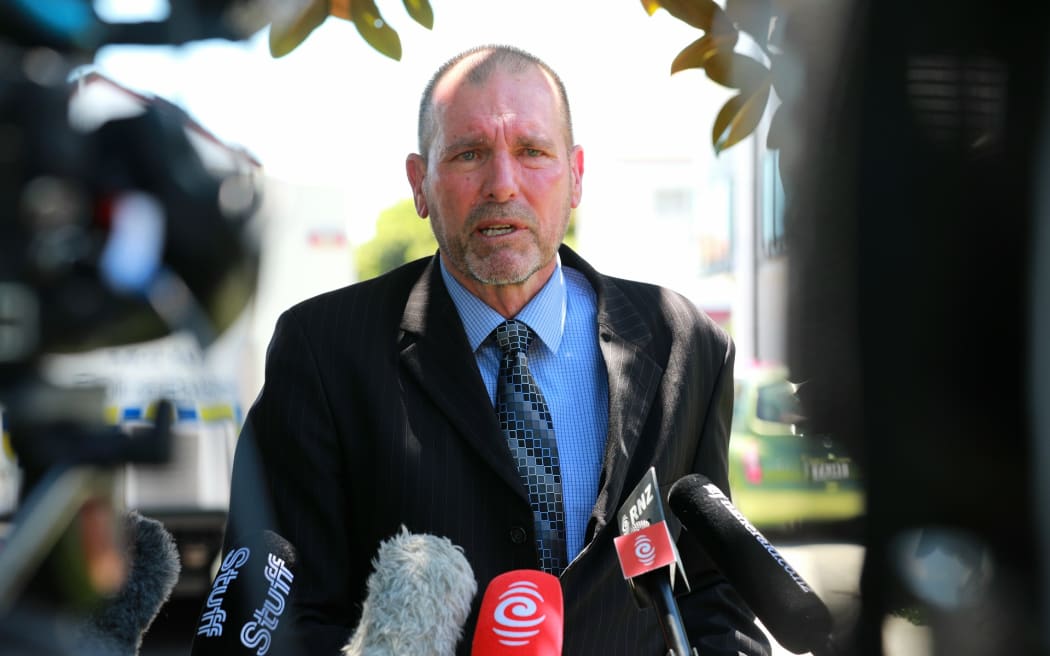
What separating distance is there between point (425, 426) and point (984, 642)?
1.50 m

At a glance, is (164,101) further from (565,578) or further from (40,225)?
(565,578)

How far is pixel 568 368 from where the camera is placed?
215cm

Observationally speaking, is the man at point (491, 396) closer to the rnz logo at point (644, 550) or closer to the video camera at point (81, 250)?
the rnz logo at point (644, 550)

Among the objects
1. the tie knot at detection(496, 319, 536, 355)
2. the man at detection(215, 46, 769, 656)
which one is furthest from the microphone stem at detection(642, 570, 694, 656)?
the tie knot at detection(496, 319, 536, 355)

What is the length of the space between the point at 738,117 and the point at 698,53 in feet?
0.83

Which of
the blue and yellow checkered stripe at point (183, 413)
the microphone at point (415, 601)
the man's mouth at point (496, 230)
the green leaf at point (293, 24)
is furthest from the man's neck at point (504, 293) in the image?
the blue and yellow checkered stripe at point (183, 413)

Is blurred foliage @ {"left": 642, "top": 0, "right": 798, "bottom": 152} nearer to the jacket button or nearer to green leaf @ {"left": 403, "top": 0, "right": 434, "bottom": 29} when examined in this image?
green leaf @ {"left": 403, "top": 0, "right": 434, "bottom": 29}

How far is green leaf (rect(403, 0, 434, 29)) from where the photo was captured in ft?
3.95

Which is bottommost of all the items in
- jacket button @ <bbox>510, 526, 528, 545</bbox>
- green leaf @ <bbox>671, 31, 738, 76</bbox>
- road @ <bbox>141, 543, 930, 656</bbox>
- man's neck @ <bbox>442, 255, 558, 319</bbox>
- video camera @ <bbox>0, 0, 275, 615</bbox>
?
jacket button @ <bbox>510, 526, 528, 545</bbox>

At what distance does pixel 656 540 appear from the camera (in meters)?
1.12

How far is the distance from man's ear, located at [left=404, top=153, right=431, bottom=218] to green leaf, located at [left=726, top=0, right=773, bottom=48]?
1170 mm

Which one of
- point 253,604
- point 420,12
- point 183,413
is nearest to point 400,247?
point 253,604

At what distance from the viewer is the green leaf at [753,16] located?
913 mm

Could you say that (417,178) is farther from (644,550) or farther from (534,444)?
(644,550)
